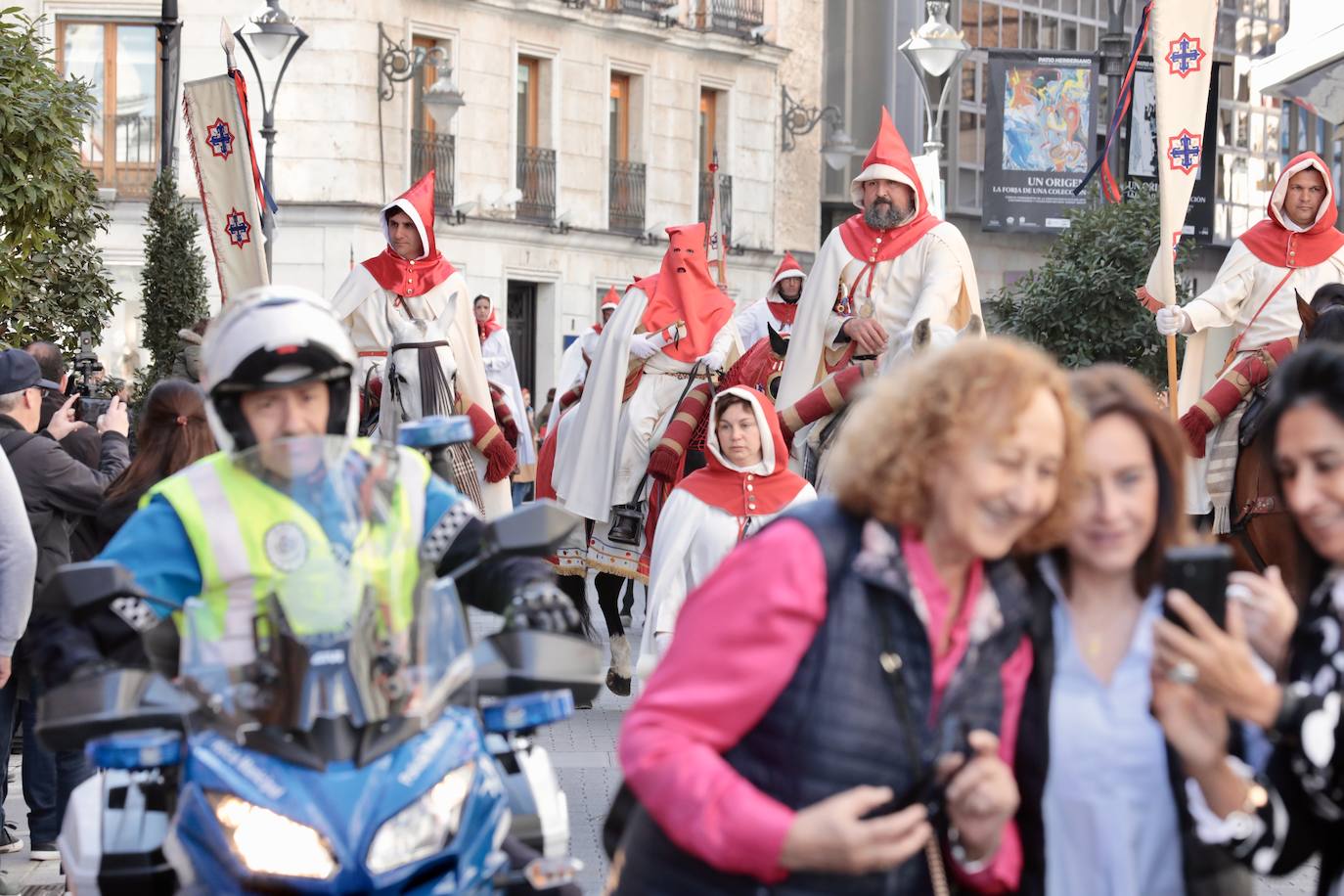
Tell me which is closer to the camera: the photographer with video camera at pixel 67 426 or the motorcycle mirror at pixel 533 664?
the motorcycle mirror at pixel 533 664

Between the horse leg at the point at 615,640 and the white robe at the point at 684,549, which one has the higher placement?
the white robe at the point at 684,549

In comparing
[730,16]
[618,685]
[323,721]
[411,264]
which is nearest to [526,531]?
[323,721]

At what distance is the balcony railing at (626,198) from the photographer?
4112cm

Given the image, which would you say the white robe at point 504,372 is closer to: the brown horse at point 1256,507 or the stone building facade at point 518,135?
the brown horse at point 1256,507

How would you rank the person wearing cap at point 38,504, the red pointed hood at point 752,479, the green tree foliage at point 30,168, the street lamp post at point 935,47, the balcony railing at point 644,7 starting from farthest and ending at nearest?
the balcony railing at point 644,7, the street lamp post at point 935,47, the green tree foliage at point 30,168, the red pointed hood at point 752,479, the person wearing cap at point 38,504

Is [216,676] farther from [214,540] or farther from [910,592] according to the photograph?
[910,592]

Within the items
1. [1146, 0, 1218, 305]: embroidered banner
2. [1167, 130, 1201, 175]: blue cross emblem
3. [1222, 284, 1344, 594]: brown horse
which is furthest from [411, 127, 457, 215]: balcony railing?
[1167, 130, 1201, 175]: blue cross emblem

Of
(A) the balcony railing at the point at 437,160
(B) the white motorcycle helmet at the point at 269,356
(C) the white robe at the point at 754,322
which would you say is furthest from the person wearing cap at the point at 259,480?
(A) the balcony railing at the point at 437,160

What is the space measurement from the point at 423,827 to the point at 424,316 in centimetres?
980

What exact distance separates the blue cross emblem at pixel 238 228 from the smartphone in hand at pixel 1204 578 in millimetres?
9955

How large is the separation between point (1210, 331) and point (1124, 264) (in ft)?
21.4

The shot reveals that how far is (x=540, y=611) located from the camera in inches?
183

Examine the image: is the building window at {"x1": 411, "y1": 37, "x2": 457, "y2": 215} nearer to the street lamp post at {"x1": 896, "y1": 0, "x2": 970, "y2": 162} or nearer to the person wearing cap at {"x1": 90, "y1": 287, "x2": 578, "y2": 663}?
the street lamp post at {"x1": 896, "y1": 0, "x2": 970, "y2": 162}

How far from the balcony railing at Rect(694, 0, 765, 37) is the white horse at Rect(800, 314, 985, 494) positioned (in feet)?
105
